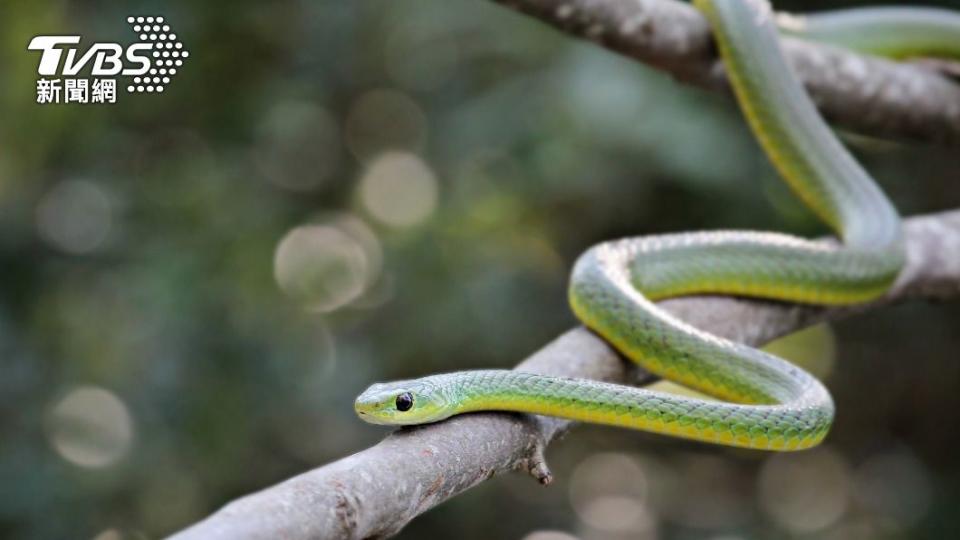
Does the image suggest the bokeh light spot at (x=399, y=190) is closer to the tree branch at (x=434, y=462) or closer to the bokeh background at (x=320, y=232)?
the bokeh background at (x=320, y=232)

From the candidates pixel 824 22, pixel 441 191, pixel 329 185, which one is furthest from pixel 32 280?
pixel 824 22

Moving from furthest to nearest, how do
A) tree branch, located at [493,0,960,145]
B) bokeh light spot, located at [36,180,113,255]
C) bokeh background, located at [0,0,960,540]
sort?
bokeh light spot, located at [36,180,113,255] → bokeh background, located at [0,0,960,540] → tree branch, located at [493,0,960,145]

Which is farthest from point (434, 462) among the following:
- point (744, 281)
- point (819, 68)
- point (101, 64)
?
point (101, 64)

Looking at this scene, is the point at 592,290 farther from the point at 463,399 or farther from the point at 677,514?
the point at 677,514

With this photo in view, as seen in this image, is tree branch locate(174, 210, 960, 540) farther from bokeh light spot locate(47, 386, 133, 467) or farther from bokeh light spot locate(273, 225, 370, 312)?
bokeh light spot locate(47, 386, 133, 467)

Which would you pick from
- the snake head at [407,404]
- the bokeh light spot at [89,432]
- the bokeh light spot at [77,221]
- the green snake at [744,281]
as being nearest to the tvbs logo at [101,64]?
the bokeh light spot at [77,221]

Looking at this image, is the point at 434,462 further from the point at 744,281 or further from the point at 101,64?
the point at 101,64

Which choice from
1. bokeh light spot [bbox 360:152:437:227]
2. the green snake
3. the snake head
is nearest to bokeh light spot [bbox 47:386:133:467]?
bokeh light spot [bbox 360:152:437:227]
